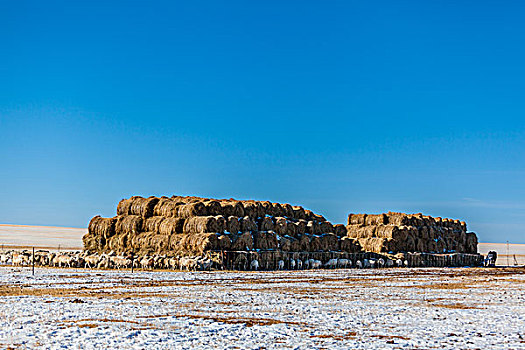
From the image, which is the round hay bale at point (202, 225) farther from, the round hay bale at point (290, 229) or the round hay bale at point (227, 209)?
the round hay bale at point (290, 229)

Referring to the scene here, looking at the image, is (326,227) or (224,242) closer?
(224,242)

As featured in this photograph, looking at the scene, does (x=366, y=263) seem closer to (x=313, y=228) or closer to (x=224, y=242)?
(x=313, y=228)

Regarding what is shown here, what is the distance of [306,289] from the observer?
70.9ft

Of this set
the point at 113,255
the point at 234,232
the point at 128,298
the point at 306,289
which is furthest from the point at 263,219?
the point at 128,298

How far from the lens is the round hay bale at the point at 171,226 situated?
36.2 m

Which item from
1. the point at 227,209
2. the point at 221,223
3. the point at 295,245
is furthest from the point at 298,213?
the point at 221,223

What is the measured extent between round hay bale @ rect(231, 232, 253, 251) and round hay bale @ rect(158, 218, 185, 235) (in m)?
3.35

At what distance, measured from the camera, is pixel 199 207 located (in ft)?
120

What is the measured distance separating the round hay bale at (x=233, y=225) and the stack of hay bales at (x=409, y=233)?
43.9ft

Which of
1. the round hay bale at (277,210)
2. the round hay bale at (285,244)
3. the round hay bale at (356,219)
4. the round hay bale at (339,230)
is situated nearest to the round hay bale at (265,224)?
the round hay bale at (285,244)

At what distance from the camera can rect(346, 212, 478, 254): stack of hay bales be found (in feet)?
151

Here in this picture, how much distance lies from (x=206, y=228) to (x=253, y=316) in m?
20.9

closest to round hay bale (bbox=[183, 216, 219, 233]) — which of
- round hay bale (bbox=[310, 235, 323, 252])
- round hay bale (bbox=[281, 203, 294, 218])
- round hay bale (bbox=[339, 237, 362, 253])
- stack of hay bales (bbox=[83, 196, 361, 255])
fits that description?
stack of hay bales (bbox=[83, 196, 361, 255])

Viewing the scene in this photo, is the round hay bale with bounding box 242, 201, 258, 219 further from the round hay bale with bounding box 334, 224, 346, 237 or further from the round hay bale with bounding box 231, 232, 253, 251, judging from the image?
the round hay bale with bounding box 334, 224, 346, 237
